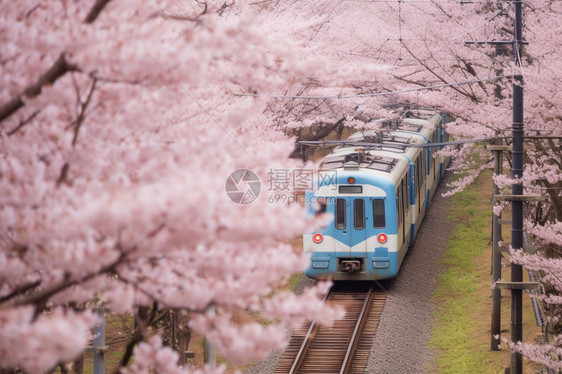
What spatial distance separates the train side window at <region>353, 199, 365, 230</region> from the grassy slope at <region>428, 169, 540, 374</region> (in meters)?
2.21

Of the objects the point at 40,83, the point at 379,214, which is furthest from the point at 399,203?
the point at 40,83

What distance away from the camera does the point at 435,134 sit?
76.7 feet

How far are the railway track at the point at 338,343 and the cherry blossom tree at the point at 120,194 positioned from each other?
755 cm

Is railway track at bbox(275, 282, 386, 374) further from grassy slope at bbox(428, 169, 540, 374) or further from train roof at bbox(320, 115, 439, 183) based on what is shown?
train roof at bbox(320, 115, 439, 183)

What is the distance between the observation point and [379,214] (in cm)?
1439

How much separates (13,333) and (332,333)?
33.7 feet

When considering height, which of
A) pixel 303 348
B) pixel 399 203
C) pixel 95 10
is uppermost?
pixel 95 10

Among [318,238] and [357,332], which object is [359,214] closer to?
[318,238]

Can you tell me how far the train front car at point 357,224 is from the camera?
14344mm

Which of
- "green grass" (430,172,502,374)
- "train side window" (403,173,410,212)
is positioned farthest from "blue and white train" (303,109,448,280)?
"green grass" (430,172,502,374)

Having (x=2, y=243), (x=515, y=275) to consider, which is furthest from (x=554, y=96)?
(x=2, y=243)

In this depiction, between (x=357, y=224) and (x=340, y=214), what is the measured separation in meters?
0.37

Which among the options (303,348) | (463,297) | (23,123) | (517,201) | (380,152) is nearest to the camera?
(23,123)

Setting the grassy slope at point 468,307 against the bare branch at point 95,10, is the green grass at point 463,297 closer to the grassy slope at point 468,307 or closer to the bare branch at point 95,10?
the grassy slope at point 468,307
